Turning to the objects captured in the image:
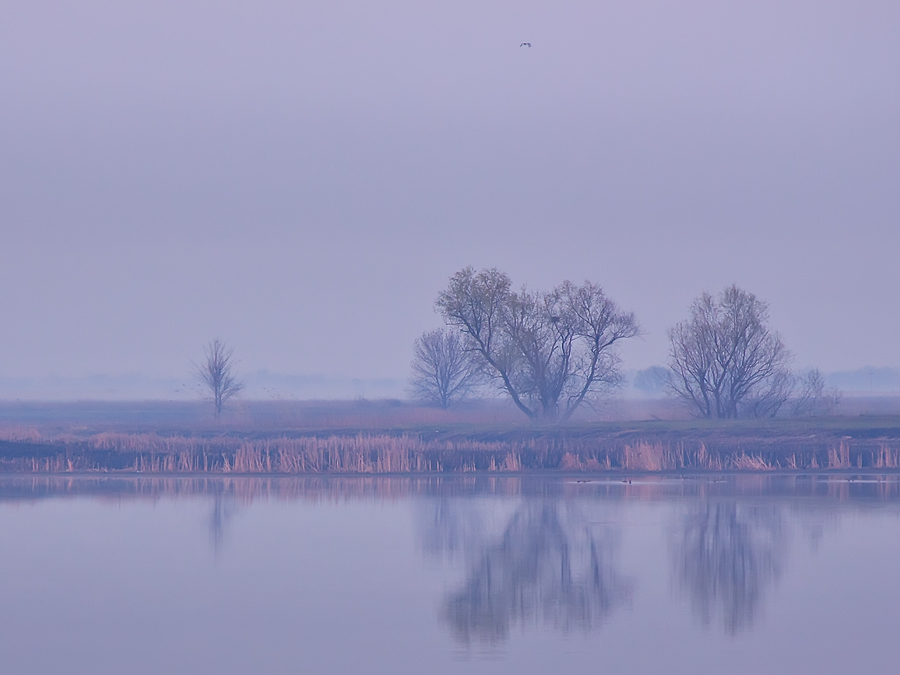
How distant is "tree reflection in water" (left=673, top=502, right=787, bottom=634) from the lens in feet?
43.7

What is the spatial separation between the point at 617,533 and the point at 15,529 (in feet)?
32.9

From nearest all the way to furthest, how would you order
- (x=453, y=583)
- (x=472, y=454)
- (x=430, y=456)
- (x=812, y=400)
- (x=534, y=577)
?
(x=453, y=583) → (x=534, y=577) → (x=430, y=456) → (x=472, y=454) → (x=812, y=400)

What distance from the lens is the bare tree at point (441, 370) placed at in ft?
238

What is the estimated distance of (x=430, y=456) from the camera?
108 ft

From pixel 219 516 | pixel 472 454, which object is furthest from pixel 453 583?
pixel 472 454

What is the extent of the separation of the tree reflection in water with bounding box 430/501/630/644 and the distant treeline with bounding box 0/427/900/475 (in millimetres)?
11202

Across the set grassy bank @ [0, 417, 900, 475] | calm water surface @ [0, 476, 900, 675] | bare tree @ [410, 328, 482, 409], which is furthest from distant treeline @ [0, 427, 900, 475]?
bare tree @ [410, 328, 482, 409]

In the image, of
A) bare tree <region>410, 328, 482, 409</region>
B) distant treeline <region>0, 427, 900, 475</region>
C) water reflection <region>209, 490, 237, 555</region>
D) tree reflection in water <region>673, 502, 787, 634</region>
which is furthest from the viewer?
bare tree <region>410, 328, 482, 409</region>

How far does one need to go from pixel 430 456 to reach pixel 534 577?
18065 millimetres

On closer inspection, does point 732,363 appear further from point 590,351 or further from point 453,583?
point 453,583

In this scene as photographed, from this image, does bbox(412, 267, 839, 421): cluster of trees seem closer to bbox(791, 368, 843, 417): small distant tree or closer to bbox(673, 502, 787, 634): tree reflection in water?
bbox(791, 368, 843, 417): small distant tree

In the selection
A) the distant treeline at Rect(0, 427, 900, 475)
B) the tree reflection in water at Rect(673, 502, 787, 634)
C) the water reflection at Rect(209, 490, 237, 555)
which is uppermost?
the distant treeline at Rect(0, 427, 900, 475)

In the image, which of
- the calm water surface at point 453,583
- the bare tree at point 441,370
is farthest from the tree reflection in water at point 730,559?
the bare tree at point 441,370

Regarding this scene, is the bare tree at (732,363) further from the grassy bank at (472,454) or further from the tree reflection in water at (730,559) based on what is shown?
the tree reflection in water at (730,559)
